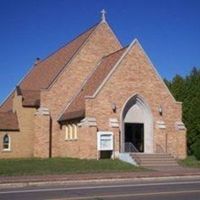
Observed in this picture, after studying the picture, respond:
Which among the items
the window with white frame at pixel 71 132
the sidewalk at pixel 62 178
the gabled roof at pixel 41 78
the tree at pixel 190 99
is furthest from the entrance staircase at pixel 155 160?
the gabled roof at pixel 41 78

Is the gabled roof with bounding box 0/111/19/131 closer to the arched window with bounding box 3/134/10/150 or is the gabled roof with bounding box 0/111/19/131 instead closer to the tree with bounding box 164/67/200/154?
the arched window with bounding box 3/134/10/150

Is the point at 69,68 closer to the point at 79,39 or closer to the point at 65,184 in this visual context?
the point at 79,39

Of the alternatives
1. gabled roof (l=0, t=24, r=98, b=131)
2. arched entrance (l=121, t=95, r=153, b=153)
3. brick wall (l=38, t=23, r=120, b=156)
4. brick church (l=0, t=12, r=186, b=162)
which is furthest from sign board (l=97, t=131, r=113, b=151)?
gabled roof (l=0, t=24, r=98, b=131)

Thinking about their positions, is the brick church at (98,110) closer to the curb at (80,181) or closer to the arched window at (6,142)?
the arched window at (6,142)

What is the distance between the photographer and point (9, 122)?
135ft

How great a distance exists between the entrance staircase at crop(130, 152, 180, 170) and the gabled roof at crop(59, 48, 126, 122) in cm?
554

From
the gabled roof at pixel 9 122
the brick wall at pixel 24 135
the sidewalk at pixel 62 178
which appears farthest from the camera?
→ the brick wall at pixel 24 135

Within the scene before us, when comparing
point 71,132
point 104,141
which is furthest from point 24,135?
point 104,141

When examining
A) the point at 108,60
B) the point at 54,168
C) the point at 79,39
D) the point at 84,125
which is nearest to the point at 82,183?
the point at 54,168

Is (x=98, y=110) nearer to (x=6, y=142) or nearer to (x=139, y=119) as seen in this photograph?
(x=139, y=119)

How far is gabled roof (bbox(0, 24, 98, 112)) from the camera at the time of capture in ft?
141

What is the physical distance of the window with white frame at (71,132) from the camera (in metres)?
37.6

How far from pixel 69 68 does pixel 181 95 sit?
1432 cm

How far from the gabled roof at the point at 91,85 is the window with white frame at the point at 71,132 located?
2.47 feet
